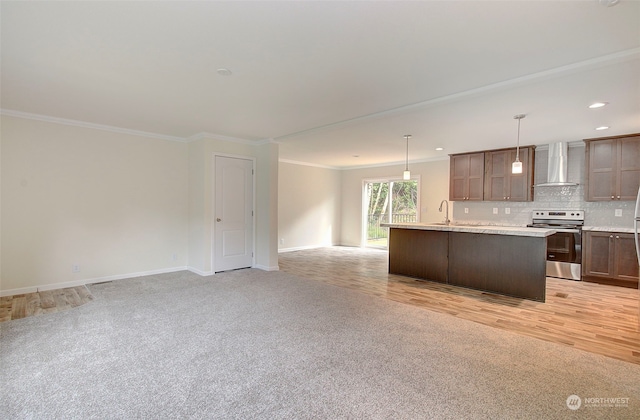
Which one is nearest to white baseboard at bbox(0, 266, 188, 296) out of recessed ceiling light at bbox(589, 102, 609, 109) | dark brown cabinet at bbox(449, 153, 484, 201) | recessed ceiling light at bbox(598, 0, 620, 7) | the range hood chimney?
dark brown cabinet at bbox(449, 153, 484, 201)

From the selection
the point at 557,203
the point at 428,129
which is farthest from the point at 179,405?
the point at 557,203

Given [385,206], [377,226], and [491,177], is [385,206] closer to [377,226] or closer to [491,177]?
[377,226]

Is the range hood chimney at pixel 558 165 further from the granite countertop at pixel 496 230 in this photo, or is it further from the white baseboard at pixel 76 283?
the white baseboard at pixel 76 283

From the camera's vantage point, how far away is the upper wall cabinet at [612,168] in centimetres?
480

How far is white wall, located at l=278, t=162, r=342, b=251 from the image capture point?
8008 millimetres

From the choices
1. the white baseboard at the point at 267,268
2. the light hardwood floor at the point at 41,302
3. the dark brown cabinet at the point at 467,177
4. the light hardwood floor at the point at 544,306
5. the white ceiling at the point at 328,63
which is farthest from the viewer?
the dark brown cabinet at the point at 467,177

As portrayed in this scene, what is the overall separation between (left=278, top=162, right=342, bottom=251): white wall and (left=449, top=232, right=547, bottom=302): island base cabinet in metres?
4.44

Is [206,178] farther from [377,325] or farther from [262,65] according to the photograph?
[377,325]

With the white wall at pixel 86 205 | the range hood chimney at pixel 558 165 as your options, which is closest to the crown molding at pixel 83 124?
the white wall at pixel 86 205

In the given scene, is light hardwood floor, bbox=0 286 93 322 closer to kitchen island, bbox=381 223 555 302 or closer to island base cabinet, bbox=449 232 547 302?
kitchen island, bbox=381 223 555 302

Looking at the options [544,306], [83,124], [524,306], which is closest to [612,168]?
[544,306]

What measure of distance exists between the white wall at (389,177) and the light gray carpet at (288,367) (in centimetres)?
444

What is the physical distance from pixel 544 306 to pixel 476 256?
0.99 meters

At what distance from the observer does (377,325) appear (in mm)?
3113
